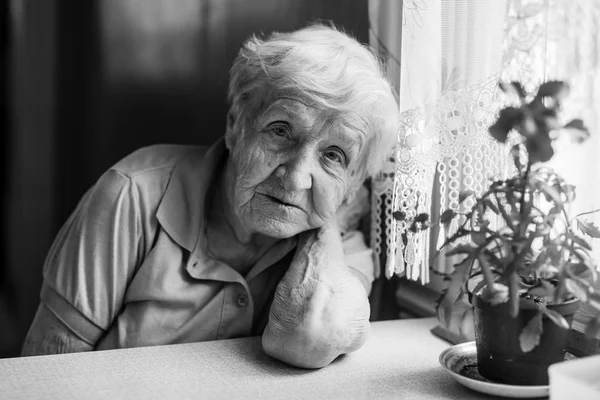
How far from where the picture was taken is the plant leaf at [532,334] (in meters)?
1.08

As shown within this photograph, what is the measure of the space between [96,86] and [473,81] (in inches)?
43.8

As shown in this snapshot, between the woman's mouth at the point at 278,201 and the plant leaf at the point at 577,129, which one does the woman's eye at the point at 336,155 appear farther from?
the plant leaf at the point at 577,129

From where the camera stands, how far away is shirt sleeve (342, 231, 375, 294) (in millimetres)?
1807

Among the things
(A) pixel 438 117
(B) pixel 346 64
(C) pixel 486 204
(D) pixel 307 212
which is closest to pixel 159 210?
(D) pixel 307 212

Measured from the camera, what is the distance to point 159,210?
161 centimetres

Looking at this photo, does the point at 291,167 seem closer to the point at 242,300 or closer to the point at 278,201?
the point at 278,201

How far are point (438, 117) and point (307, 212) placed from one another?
356 millimetres

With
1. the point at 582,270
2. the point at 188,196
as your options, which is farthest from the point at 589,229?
the point at 188,196

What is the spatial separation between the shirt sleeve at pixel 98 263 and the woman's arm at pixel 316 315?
1.27ft

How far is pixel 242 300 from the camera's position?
5.37ft

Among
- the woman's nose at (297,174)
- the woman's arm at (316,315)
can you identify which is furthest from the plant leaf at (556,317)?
the woman's nose at (297,174)

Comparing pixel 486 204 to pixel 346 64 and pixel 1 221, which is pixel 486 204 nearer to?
pixel 346 64

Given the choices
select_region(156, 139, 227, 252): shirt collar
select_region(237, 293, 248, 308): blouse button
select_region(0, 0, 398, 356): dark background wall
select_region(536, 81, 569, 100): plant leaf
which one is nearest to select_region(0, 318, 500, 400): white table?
select_region(237, 293, 248, 308): blouse button

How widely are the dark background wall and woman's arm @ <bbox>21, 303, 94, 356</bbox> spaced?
52 centimetres
